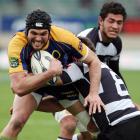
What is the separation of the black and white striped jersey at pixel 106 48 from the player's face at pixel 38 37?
185 cm

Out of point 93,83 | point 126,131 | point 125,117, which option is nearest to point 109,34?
point 93,83

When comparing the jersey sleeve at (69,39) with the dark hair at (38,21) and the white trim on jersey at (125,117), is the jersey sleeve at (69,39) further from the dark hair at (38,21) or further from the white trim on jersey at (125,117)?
the white trim on jersey at (125,117)

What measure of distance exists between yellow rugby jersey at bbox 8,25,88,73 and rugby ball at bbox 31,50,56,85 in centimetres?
5

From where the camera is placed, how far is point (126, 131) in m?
6.60

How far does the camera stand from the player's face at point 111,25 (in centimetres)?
837

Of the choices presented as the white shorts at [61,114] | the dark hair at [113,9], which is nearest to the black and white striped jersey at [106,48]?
the dark hair at [113,9]

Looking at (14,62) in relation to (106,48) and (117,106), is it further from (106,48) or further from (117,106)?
(106,48)

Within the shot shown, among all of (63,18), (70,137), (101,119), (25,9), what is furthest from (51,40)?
→ (25,9)

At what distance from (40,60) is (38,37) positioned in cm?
25

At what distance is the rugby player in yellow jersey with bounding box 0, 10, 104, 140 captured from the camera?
670 cm

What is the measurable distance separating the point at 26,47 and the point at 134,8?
28720 mm

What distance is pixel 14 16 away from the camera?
3312 centimetres

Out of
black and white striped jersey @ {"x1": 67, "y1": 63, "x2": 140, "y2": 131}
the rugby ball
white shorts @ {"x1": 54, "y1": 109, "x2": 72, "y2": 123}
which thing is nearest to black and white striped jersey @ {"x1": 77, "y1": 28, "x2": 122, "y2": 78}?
white shorts @ {"x1": 54, "y1": 109, "x2": 72, "y2": 123}

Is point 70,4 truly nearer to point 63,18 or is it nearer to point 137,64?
point 63,18
